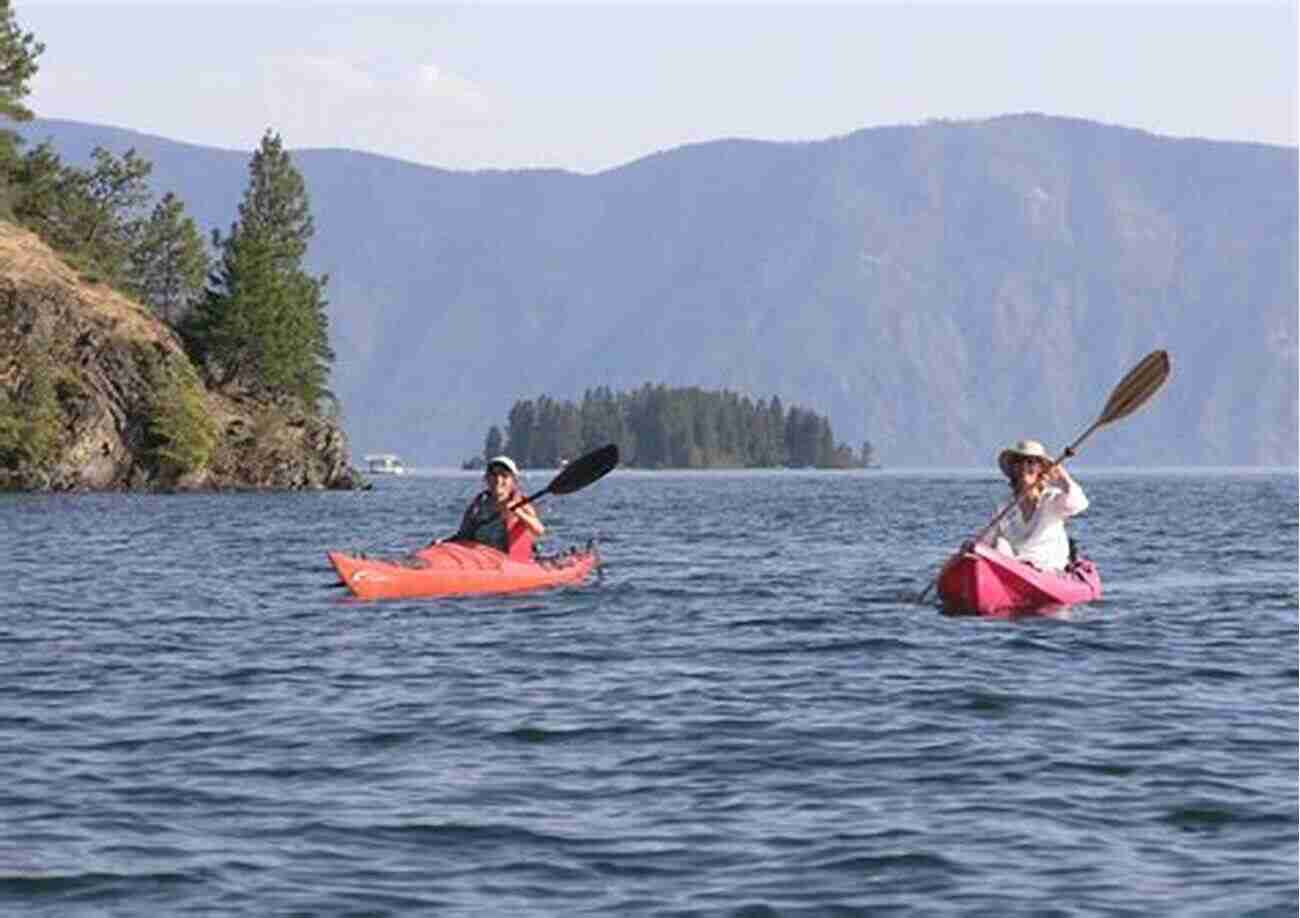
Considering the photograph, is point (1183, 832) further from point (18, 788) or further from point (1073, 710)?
point (18, 788)

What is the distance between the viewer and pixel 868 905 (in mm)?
12000

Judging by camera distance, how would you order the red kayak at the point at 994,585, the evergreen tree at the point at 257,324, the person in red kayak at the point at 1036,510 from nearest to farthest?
1. the red kayak at the point at 994,585
2. the person in red kayak at the point at 1036,510
3. the evergreen tree at the point at 257,324

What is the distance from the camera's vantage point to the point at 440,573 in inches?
1204

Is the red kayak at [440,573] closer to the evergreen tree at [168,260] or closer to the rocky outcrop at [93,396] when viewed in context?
the rocky outcrop at [93,396]

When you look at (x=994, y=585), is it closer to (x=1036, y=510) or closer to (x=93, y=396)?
(x=1036, y=510)

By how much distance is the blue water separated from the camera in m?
12.5

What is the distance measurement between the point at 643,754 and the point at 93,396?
78943mm

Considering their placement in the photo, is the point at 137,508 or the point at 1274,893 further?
the point at 137,508

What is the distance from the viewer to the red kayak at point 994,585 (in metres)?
27.2

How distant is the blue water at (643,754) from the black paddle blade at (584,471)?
1968 millimetres

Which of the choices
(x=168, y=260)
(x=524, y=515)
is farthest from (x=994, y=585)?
(x=168, y=260)

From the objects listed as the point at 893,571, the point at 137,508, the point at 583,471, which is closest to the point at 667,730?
the point at 583,471

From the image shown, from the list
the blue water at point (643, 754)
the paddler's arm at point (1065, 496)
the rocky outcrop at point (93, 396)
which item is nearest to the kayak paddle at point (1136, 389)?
the blue water at point (643, 754)

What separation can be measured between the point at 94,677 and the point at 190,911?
10.2m
